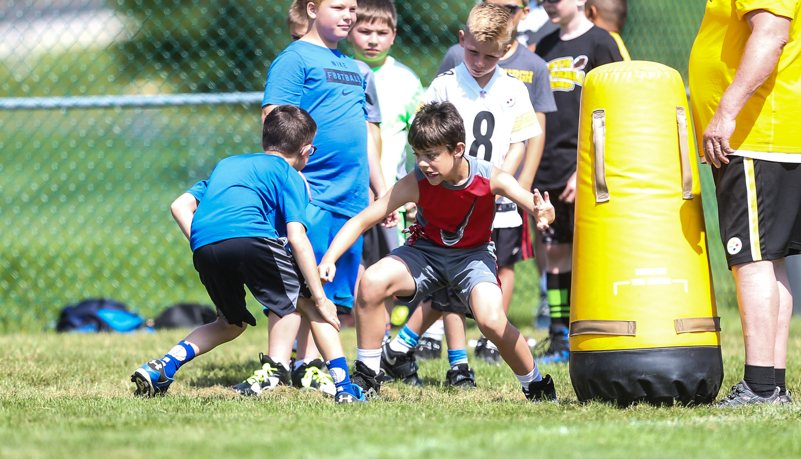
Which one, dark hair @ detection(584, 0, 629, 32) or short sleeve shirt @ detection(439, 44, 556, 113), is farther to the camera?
dark hair @ detection(584, 0, 629, 32)

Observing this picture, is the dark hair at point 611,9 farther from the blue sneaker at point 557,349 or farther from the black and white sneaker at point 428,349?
the black and white sneaker at point 428,349

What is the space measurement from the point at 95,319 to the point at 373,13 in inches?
148

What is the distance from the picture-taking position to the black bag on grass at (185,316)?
739cm

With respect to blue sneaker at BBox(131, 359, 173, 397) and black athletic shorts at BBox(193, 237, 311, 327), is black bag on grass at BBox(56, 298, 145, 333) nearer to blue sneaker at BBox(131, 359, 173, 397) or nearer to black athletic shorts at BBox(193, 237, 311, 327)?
blue sneaker at BBox(131, 359, 173, 397)

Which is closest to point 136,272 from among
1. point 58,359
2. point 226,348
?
point 226,348

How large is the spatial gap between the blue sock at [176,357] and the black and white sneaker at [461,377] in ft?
4.47

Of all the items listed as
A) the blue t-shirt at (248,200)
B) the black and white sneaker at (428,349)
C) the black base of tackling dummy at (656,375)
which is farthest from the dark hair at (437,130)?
the black and white sneaker at (428,349)

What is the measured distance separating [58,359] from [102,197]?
1043cm

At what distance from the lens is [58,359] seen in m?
5.36

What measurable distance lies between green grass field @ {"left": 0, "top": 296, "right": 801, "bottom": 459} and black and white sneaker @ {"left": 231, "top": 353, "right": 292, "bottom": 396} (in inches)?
4.8

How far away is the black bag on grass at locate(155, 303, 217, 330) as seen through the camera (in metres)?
7.39

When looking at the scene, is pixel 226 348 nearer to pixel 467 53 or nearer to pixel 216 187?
pixel 216 187

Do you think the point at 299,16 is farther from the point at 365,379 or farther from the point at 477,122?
the point at 365,379

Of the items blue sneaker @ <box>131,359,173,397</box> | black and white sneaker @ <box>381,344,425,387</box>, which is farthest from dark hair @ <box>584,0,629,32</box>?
blue sneaker @ <box>131,359,173,397</box>
